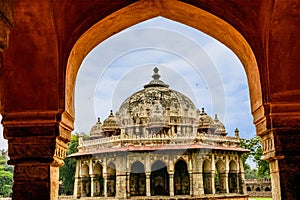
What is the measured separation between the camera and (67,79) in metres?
4.95

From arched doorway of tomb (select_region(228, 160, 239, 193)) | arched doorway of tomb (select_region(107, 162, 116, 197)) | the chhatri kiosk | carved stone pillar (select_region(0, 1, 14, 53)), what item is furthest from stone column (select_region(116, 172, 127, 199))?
carved stone pillar (select_region(0, 1, 14, 53))

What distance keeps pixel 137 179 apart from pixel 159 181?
60.1 inches

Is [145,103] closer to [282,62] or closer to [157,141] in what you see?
[157,141]

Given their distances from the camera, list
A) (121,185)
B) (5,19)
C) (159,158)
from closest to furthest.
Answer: (5,19) → (121,185) → (159,158)

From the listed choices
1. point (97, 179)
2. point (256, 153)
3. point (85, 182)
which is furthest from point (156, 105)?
point (256, 153)

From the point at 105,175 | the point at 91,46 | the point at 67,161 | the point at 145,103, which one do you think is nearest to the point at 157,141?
the point at 105,175

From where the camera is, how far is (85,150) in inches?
1050

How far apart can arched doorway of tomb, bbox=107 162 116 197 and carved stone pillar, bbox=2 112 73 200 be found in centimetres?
2056

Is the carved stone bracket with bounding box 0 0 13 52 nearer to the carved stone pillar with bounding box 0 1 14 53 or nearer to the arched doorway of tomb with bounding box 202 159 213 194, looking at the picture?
the carved stone pillar with bounding box 0 1 14 53

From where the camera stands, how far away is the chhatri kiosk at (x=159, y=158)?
2402cm

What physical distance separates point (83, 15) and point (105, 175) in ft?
69.1

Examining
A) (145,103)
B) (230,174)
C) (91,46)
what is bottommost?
(230,174)

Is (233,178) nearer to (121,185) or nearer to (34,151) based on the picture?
(121,185)

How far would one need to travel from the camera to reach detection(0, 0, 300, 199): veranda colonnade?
14.9ft
